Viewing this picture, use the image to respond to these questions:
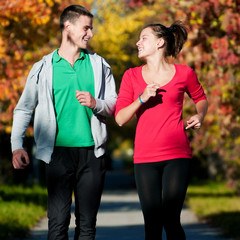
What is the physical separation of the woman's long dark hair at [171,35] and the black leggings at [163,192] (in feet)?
2.84

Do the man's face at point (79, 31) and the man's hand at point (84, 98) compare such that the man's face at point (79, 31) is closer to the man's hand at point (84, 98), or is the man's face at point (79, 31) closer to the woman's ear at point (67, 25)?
the woman's ear at point (67, 25)

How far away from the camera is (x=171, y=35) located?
18.3 feet

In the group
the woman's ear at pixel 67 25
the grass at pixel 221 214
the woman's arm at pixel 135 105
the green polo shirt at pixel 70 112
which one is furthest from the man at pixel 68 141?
the grass at pixel 221 214

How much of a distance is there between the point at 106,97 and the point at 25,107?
611 millimetres

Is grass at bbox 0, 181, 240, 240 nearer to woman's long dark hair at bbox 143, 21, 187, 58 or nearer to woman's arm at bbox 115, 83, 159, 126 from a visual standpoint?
woman's arm at bbox 115, 83, 159, 126

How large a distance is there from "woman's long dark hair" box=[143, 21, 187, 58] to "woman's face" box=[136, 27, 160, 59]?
0.04 meters

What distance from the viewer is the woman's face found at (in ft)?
17.9

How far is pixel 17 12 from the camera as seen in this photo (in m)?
10.6

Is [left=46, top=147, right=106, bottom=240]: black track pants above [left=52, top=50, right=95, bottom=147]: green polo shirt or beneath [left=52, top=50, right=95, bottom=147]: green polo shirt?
beneath

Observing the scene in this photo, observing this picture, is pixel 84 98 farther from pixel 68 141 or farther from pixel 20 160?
pixel 20 160

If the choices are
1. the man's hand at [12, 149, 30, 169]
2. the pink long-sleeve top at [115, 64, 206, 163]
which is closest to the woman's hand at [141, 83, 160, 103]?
the pink long-sleeve top at [115, 64, 206, 163]

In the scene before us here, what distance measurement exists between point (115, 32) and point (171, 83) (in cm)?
1638

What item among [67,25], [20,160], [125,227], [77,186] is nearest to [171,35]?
[67,25]

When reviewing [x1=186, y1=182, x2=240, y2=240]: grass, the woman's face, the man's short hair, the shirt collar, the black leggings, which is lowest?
[x1=186, y1=182, x2=240, y2=240]: grass
